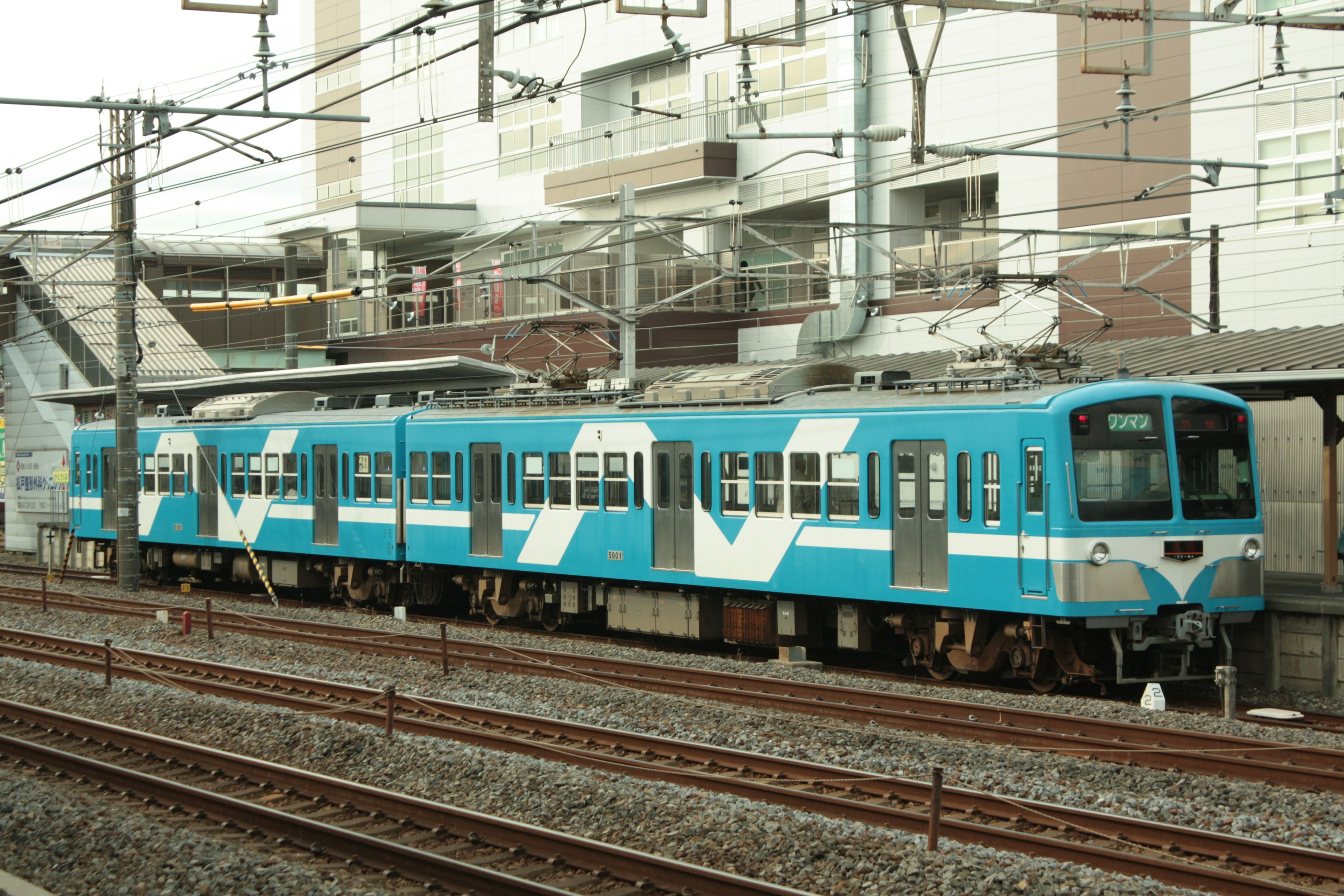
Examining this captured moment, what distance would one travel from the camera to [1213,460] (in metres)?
14.1

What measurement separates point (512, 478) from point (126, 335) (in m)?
9.69

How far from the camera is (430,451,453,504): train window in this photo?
21.4m

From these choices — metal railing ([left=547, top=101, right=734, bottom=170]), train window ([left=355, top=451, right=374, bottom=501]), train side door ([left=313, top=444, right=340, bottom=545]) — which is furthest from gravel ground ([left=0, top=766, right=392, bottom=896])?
metal railing ([left=547, top=101, right=734, bottom=170])

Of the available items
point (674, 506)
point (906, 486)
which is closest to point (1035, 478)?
point (906, 486)

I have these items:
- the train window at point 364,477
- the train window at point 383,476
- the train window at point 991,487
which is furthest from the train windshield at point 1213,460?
the train window at point 364,477

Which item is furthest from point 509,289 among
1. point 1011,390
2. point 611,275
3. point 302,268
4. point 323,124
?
point 1011,390

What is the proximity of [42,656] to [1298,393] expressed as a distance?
605 inches

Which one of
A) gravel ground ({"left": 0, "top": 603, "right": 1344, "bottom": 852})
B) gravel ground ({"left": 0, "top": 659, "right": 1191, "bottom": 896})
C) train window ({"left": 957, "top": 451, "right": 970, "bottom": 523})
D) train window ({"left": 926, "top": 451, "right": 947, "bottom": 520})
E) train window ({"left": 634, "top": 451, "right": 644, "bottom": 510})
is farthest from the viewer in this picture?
train window ({"left": 634, "top": 451, "right": 644, "bottom": 510})

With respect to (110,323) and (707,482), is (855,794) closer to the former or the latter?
(707,482)

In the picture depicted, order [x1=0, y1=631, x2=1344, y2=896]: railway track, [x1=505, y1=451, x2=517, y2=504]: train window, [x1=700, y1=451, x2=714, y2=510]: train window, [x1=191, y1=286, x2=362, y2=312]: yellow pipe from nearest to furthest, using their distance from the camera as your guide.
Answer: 1. [x1=0, y1=631, x2=1344, y2=896]: railway track
2. [x1=700, y1=451, x2=714, y2=510]: train window
3. [x1=505, y1=451, x2=517, y2=504]: train window
4. [x1=191, y1=286, x2=362, y2=312]: yellow pipe

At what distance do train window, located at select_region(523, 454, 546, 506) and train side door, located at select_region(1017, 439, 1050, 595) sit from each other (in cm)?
795

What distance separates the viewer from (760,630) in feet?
56.2

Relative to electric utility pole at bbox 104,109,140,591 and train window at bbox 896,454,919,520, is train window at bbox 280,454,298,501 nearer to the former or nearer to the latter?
electric utility pole at bbox 104,109,140,591

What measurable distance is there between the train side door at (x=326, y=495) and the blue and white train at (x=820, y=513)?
1.8 inches
